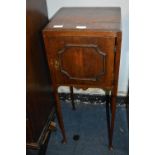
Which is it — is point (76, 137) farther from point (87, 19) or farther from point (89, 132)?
point (87, 19)

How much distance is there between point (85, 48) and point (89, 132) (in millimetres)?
656

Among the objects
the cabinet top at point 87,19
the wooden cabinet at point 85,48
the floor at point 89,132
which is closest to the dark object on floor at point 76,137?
the floor at point 89,132

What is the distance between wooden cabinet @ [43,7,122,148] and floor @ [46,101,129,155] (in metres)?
0.36

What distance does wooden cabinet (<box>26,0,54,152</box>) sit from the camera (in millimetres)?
1060

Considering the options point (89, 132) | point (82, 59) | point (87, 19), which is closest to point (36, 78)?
point (82, 59)

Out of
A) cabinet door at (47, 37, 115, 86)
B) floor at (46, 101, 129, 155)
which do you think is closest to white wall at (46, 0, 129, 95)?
floor at (46, 101, 129, 155)

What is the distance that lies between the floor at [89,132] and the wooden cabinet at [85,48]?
0.36 m

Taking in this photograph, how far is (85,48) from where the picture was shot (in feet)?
3.30

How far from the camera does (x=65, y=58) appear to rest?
1056 mm

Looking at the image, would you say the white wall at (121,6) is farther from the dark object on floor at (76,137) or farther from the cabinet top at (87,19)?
the dark object on floor at (76,137)

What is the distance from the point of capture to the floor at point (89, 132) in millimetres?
1347
